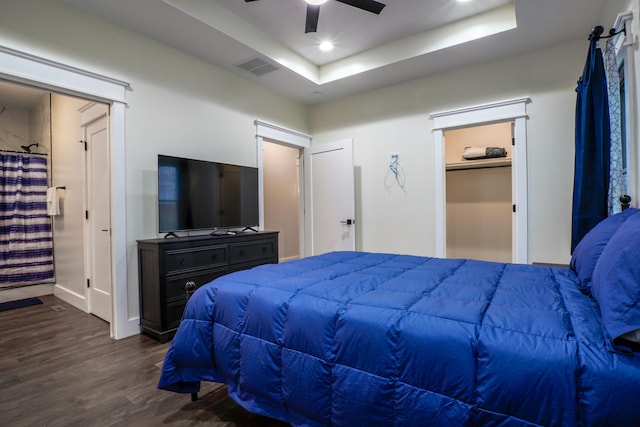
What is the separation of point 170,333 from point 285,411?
180 cm

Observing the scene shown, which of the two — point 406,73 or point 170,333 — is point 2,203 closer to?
point 170,333

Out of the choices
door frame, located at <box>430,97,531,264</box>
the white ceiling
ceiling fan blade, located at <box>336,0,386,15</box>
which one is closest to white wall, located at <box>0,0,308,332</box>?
the white ceiling

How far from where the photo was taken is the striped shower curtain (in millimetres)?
4121

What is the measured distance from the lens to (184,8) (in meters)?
2.68

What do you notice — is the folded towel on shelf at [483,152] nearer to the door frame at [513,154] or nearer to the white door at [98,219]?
the door frame at [513,154]

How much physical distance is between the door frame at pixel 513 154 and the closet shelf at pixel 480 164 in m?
0.74

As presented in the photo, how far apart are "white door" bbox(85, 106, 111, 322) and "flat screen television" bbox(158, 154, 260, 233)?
554 millimetres

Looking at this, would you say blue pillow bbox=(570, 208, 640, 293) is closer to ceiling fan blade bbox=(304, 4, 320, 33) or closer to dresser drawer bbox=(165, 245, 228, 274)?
ceiling fan blade bbox=(304, 4, 320, 33)

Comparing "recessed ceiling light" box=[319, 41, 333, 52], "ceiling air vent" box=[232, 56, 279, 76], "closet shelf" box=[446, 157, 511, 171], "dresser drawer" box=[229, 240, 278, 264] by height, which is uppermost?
"recessed ceiling light" box=[319, 41, 333, 52]

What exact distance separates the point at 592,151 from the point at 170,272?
145 inches

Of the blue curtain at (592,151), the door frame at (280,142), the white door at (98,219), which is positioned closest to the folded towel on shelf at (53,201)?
the white door at (98,219)

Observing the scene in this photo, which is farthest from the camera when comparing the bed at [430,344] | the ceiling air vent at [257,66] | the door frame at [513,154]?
the ceiling air vent at [257,66]

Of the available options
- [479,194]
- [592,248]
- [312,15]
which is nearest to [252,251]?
[312,15]

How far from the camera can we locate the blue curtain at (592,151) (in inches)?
95.6
